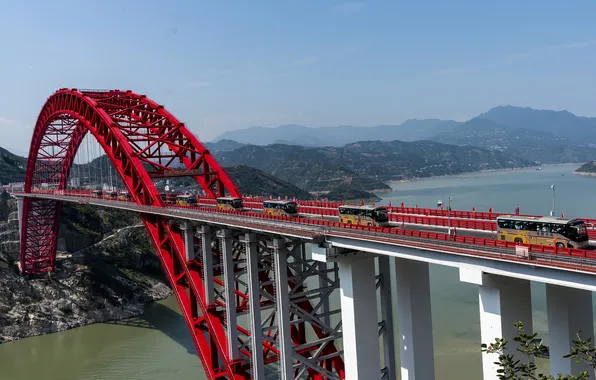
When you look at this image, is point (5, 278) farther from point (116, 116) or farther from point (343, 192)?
point (343, 192)

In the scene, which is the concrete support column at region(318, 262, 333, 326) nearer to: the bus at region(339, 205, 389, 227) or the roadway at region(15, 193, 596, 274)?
the roadway at region(15, 193, 596, 274)

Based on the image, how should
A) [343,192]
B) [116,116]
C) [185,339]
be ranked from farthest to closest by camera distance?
[343,192], [185,339], [116,116]

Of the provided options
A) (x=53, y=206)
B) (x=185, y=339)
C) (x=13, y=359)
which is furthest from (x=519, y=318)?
(x=53, y=206)

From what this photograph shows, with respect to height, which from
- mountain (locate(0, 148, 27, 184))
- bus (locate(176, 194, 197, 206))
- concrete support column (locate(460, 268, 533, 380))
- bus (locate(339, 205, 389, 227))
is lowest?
concrete support column (locate(460, 268, 533, 380))

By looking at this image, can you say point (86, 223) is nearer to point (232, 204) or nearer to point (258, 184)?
point (232, 204)

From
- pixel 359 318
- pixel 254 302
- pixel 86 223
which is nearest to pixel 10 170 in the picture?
pixel 86 223

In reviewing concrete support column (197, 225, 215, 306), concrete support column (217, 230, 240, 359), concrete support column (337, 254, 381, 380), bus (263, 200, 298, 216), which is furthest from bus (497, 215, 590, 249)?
concrete support column (197, 225, 215, 306)
